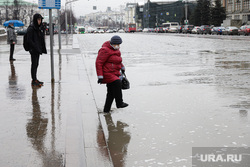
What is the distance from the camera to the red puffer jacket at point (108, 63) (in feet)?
23.7

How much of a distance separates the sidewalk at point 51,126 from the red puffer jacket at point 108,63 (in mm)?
716

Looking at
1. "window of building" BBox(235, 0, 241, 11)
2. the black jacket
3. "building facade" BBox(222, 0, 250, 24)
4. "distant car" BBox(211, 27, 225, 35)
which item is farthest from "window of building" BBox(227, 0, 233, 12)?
the black jacket

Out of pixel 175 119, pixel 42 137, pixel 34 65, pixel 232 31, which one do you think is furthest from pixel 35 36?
pixel 232 31

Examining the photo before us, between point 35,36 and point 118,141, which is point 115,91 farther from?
point 35,36

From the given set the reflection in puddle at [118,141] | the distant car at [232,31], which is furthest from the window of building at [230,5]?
the reflection in puddle at [118,141]

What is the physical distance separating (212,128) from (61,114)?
2552 millimetres

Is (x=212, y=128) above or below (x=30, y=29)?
below

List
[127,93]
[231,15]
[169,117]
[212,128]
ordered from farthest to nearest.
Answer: [231,15] → [127,93] → [169,117] → [212,128]

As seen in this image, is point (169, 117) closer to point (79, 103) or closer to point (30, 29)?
point (79, 103)

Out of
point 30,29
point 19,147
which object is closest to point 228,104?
point 19,147

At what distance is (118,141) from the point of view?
588 centimetres

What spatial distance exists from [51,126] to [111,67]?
5.17ft

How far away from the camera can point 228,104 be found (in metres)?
8.30

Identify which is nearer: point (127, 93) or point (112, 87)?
point (112, 87)
